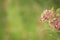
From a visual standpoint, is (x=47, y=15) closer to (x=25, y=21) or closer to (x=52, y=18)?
(x=52, y=18)

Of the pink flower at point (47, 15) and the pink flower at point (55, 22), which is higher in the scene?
the pink flower at point (47, 15)

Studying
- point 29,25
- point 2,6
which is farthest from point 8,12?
Answer: point 29,25

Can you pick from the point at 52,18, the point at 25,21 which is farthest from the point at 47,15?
the point at 25,21

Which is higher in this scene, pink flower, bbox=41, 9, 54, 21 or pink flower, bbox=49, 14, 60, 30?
pink flower, bbox=41, 9, 54, 21

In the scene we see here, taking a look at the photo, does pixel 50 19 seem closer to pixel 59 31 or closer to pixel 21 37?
pixel 59 31
